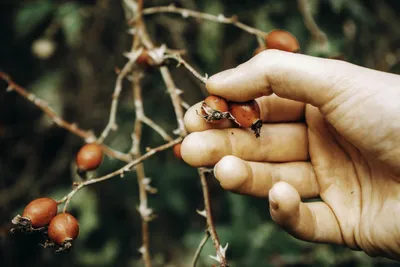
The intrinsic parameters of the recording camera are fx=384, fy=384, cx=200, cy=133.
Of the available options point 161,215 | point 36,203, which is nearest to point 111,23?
point 161,215

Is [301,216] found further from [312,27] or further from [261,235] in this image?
[312,27]

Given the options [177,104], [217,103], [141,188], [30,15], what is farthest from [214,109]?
[30,15]

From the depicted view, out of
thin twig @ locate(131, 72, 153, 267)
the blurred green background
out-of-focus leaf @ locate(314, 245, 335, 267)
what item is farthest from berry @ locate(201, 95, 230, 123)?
out-of-focus leaf @ locate(314, 245, 335, 267)

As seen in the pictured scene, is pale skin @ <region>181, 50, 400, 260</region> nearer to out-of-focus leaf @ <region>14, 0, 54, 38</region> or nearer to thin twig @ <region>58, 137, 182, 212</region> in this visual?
thin twig @ <region>58, 137, 182, 212</region>

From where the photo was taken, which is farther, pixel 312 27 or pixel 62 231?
pixel 312 27

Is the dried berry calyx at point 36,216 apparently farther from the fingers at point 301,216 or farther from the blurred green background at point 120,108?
the blurred green background at point 120,108

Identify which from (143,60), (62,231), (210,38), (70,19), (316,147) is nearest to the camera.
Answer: (62,231)
